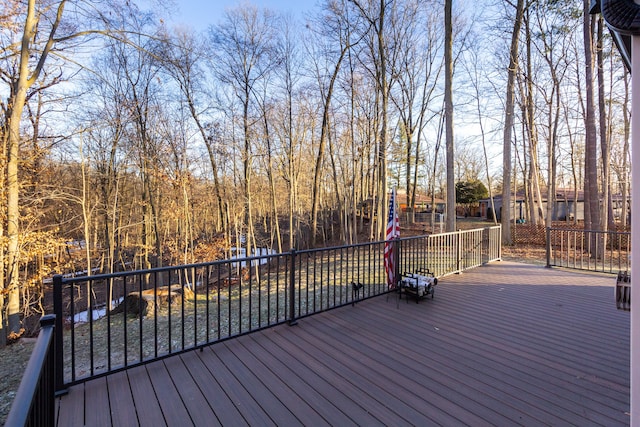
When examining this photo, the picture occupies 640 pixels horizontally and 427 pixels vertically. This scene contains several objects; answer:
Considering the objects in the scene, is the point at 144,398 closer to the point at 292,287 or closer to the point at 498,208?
the point at 292,287

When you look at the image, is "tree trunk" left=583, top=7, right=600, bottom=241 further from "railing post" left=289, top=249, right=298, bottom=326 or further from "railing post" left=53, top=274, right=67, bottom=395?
"railing post" left=53, top=274, right=67, bottom=395

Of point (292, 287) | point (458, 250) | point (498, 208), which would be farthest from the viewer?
point (498, 208)

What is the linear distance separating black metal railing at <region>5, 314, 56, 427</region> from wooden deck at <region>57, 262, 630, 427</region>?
0.69 m

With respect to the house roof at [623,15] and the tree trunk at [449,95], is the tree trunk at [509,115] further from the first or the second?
the house roof at [623,15]

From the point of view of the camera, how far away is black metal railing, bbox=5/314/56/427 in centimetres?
80

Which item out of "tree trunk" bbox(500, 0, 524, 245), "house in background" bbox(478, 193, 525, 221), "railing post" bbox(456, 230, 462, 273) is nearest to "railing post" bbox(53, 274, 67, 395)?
"railing post" bbox(456, 230, 462, 273)

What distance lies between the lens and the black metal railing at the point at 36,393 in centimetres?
80

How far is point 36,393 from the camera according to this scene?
99 centimetres

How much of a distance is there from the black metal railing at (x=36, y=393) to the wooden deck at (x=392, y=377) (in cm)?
69

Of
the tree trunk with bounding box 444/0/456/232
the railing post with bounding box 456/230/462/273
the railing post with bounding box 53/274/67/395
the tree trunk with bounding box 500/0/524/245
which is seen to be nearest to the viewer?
the railing post with bounding box 53/274/67/395

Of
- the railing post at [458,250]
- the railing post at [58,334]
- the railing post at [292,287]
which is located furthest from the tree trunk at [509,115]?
the railing post at [58,334]

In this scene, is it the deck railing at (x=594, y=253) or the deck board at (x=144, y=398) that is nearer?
the deck board at (x=144, y=398)

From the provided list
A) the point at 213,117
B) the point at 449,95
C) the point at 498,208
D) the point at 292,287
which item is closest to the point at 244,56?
the point at 213,117

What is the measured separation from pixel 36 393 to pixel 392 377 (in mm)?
2163
